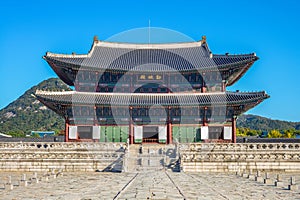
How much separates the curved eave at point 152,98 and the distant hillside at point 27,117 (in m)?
99.8

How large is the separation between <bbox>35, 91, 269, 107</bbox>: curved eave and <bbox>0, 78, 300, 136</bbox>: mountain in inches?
3690

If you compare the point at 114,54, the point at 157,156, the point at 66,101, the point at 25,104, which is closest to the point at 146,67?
the point at 114,54

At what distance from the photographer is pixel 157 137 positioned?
38531 mm

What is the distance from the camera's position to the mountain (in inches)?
5418

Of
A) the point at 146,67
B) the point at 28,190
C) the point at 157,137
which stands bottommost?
the point at 28,190

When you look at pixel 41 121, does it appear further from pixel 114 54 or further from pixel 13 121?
pixel 114 54

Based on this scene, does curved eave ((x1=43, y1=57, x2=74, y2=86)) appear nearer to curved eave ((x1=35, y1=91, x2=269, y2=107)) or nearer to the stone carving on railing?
curved eave ((x1=35, y1=91, x2=269, y2=107))

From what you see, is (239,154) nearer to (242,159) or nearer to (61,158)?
(242,159)

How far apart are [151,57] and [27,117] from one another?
11744 cm

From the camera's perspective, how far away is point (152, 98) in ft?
125

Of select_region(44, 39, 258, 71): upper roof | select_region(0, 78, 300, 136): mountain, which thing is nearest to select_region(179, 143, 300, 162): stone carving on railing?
select_region(44, 39, 258, 71): upper roof

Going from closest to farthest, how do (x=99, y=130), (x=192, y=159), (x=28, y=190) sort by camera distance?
(x=28, y=190)
(x=192, y=159)
(x=99, y=130)

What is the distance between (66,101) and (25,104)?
133903mm

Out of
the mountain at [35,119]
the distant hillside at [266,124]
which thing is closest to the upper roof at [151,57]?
the mountain at [35,119]
